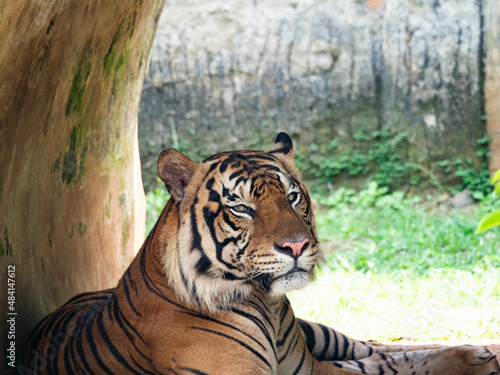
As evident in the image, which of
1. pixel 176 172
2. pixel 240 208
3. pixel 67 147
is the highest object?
pixel 67 147

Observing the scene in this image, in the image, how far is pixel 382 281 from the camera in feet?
16.8

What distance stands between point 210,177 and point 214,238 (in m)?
0.30

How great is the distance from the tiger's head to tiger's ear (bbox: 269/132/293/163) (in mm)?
278

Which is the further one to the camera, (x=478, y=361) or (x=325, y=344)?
(x=325, y=344)

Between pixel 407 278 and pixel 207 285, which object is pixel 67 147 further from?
pixel 407 278

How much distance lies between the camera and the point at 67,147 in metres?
3.63

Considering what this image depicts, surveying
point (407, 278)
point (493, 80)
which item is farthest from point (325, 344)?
point (493, 80)

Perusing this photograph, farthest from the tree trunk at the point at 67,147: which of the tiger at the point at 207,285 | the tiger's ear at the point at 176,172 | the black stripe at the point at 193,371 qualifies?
the black stripe at the point at 193,371

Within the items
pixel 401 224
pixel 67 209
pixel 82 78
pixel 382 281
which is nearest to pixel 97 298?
pixel 67 209

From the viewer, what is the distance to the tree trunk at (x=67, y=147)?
290cm

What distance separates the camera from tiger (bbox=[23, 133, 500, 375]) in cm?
273

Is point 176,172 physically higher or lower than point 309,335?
higher

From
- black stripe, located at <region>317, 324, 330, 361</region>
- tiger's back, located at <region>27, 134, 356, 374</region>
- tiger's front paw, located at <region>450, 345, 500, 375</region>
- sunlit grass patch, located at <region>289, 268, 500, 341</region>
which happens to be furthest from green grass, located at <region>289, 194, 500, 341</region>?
tiger's front paw, located at <region>450, 345, 500, 375</region>

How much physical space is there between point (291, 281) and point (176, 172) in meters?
0.71
